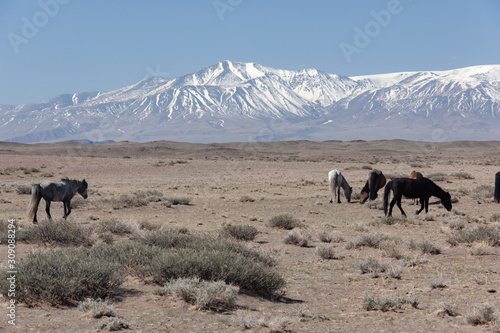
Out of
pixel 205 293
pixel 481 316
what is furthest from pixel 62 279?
pixel 481 316

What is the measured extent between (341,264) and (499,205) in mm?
13228

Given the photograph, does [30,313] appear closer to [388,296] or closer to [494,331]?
[388,296]

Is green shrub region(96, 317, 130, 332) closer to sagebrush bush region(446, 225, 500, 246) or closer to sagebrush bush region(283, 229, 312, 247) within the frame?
sagebrush bush region(283, 229, 312, 247)

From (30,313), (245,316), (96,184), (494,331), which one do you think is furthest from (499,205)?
(96,184)

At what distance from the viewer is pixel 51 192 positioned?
16.2 m

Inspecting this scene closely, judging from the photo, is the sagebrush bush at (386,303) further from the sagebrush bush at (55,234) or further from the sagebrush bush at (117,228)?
the sagebrush bush at (117,228)

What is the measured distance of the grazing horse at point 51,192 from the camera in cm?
1561

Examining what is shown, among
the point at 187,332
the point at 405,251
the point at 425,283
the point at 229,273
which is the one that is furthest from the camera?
the point at 405,251

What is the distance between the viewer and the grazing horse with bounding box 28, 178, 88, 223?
1561 centimetres

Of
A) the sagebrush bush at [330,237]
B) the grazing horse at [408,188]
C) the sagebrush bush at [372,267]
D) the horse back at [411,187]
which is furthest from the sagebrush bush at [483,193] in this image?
the sagebrush bush at [372,267]

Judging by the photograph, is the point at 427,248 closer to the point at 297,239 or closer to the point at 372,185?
the point at 297,239

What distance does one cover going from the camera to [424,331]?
263 inches

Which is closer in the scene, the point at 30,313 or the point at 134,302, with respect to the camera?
the point at 30,313

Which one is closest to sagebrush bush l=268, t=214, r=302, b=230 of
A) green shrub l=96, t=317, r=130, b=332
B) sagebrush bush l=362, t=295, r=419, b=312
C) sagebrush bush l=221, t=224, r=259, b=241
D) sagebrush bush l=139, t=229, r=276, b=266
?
sagebrush bush l=221, t=224, r=259, b=241
